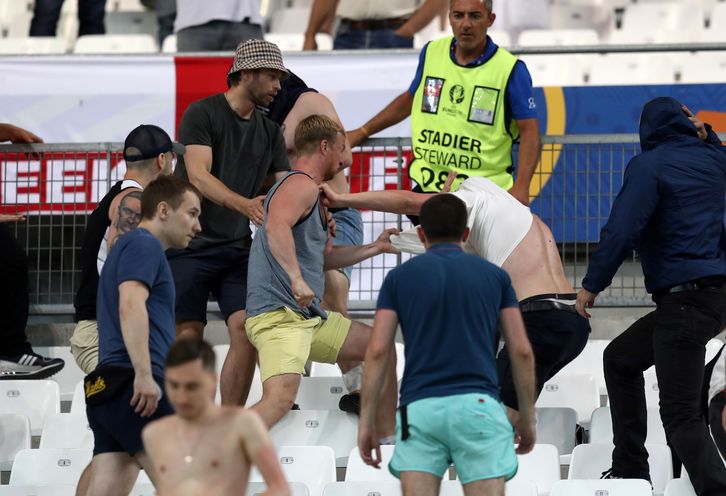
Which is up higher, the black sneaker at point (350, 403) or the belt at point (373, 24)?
the belt at point (373, 24)

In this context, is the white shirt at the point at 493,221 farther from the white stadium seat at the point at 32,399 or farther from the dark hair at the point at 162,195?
the white stadium seat at the point at 32,399

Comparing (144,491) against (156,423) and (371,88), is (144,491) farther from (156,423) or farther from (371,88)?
(371,88)

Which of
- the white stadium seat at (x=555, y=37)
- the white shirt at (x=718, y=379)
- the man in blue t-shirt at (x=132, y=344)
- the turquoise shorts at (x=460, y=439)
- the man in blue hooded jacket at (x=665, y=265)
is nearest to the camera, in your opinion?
the turquoise shorts at (x=460, y=439)

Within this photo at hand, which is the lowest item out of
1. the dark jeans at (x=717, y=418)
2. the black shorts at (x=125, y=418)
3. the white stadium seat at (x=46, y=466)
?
the white stadium seat at (x=46, y=466)

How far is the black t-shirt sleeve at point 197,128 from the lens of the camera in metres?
7.46

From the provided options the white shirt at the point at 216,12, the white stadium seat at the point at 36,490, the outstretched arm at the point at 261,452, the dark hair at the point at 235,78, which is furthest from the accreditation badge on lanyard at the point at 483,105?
the outstretched arm at the point at 261,452

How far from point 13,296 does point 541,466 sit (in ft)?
10.7

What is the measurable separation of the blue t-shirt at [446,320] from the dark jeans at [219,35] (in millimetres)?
5530

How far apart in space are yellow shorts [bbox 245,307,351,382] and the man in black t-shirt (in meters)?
0.59

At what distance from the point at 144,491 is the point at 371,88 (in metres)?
3.60

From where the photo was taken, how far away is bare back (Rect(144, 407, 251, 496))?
453cm

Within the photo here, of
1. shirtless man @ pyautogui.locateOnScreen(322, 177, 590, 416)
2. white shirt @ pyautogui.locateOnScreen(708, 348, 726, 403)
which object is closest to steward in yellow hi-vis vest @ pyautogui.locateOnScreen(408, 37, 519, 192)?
shirtless man @ pyautogui.locateOnScreen(322, 177, 590, 416)

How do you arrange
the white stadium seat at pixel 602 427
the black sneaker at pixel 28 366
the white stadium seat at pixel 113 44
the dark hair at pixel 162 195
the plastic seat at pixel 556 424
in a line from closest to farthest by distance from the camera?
1. the dark hair at pixel 162 195
2. the white stadium seat at pixel 602 427
3. the plastic seat at pixel 556 424
4. the black sneaker at pixel 28 366
5. the white stadium seat at pixel 113 44

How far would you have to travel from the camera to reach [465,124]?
7.64m
